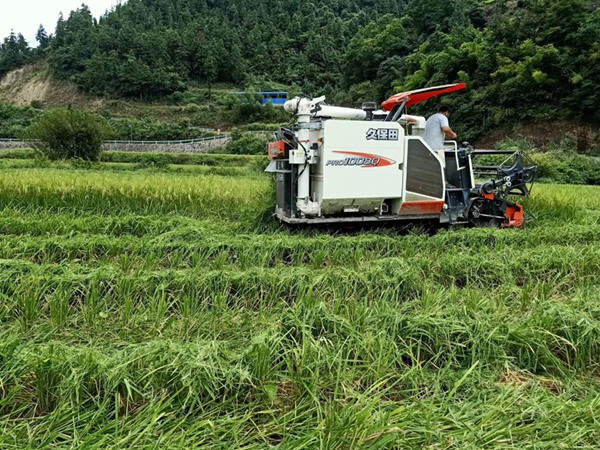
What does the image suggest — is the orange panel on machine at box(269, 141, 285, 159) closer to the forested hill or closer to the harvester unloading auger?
the harvester unloading auger

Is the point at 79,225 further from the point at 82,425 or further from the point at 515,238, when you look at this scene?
the point at 515,238

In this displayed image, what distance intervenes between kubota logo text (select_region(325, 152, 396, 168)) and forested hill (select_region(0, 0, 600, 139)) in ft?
87.8

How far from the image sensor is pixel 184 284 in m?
4.02

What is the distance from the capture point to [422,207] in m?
6.82

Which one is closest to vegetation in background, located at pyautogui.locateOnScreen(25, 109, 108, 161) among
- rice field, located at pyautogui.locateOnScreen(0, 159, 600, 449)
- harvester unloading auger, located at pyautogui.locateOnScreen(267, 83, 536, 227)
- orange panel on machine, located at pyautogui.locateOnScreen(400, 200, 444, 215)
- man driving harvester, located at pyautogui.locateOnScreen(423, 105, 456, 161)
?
rice field, located at pyautogui.locateOnScreen(0, 159, 600, 449)

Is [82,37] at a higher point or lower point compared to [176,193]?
higher

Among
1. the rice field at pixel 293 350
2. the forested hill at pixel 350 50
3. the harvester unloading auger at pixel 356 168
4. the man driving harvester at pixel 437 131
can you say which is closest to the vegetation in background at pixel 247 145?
the forested hill at pixel 350 50

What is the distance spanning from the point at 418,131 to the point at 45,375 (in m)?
6.65

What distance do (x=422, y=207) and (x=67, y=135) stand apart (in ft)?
76.0

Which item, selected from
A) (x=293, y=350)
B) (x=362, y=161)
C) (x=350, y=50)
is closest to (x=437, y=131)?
(x=362, y=161)

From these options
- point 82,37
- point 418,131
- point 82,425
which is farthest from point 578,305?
point 82,37

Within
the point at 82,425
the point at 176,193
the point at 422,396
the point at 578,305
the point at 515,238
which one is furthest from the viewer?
the point at 176,193

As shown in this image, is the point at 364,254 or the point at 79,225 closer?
the point at 364,254

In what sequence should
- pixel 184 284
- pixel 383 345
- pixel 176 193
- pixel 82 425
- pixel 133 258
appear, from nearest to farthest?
pixel 82 425, pixel 383 345, pixel 184 284, pixel 133 258, pixel 176 193
